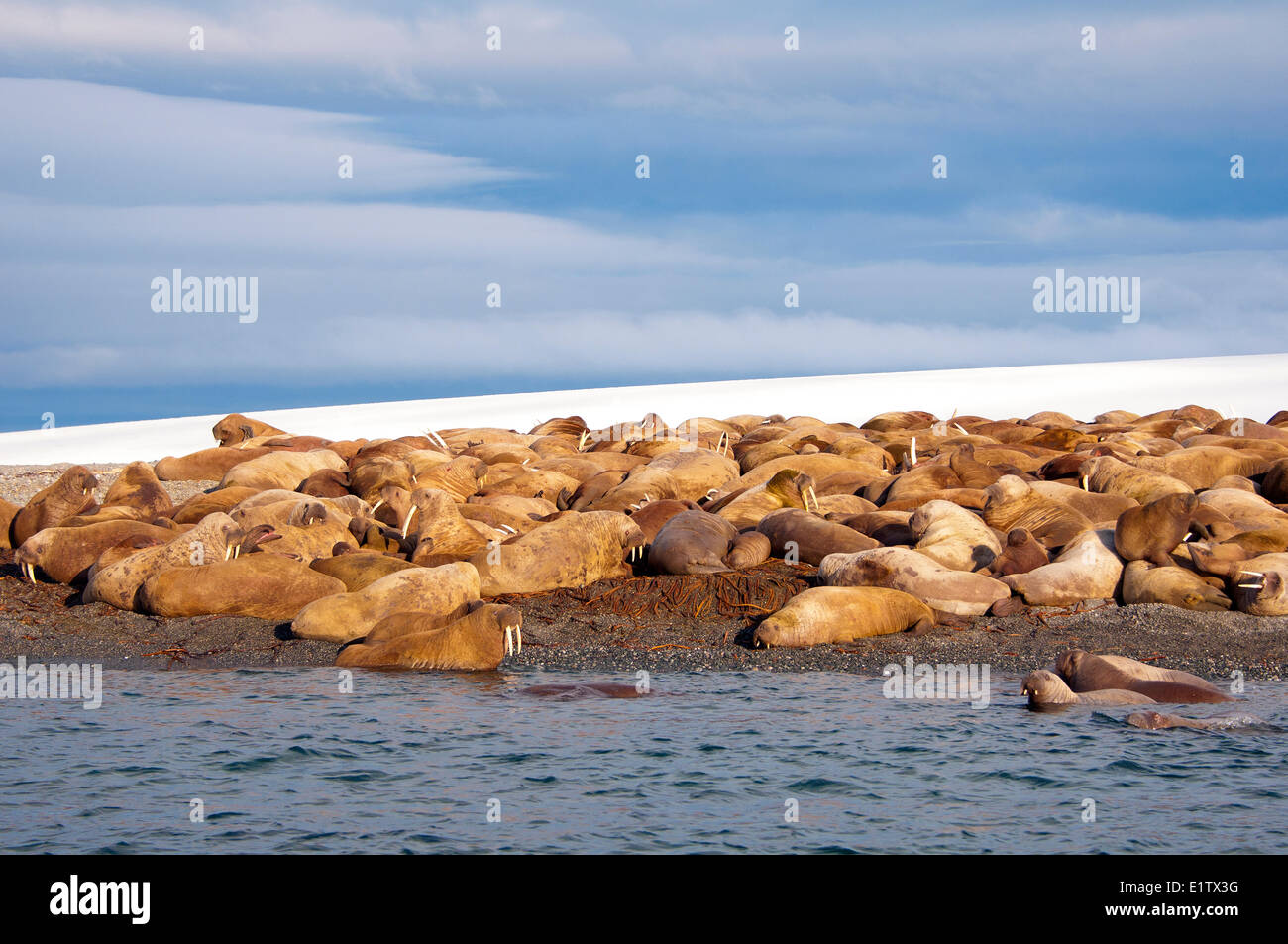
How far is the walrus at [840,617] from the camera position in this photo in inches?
407

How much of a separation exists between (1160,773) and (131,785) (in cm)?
611

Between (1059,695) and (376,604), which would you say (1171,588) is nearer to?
(1059,695)

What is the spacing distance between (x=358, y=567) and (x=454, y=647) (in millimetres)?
2227

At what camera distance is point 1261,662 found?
9.46 m

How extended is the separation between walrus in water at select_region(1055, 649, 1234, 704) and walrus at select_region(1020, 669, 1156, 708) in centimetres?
13

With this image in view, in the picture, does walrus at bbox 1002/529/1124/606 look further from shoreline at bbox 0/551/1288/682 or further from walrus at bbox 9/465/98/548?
walrus at bbox 9/465/98/548

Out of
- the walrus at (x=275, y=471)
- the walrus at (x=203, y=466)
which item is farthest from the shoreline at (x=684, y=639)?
the walrus at (x=203, y=466)

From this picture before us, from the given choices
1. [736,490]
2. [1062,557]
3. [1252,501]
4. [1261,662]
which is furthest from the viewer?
[736,490]

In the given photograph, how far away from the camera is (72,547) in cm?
1277

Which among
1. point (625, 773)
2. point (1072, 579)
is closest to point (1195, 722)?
point (1072, 579)

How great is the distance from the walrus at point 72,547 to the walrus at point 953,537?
26.2 ft

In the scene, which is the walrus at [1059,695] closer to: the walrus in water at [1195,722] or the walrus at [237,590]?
the walrus in water at [1195,722]

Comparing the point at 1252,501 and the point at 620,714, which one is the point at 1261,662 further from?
the point at 620,714
